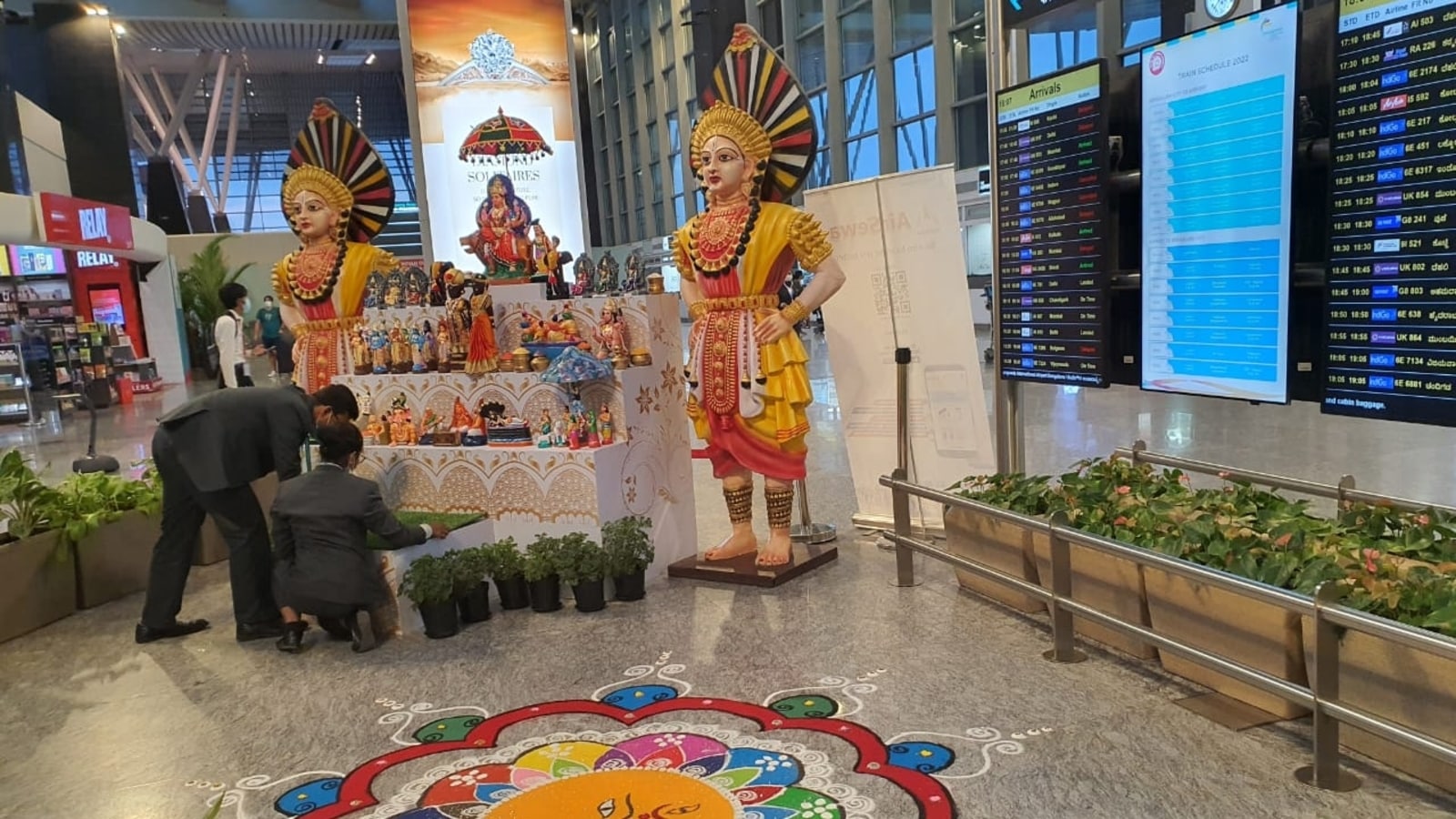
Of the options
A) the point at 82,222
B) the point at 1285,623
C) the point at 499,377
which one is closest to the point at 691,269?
the point at 499,377

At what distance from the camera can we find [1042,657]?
10.5ft

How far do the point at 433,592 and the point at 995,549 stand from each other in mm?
2129

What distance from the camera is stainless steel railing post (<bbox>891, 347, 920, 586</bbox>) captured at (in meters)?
3.98

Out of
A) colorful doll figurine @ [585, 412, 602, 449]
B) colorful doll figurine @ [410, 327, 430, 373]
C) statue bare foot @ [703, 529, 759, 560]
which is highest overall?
colorful doll figurine @ [410, 327, 430, 373]

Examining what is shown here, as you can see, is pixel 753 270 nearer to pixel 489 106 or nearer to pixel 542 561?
pixel 542 561

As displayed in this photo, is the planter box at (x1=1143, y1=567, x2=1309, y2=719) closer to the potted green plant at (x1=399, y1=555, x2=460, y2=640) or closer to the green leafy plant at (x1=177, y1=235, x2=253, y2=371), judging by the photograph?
the potted green plant at (x1=399, y1=555, x2=460, y2=640)

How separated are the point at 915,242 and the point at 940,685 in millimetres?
2324

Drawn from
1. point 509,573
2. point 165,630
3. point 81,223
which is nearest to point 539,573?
point 509,573

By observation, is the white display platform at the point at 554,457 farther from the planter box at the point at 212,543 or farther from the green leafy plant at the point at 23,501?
the green leafy plant at the point at 23,501

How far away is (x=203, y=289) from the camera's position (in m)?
18.8

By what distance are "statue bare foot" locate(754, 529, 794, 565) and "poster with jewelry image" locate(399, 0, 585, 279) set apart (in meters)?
4.63

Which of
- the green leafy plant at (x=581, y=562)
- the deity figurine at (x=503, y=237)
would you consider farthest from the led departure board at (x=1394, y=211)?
the deity figurine at (x=503, y=237)

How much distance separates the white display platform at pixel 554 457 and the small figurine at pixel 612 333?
0.04m

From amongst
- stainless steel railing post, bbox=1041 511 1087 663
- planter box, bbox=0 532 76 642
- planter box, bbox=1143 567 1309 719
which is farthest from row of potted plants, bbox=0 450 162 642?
planter box, bbox=1143 567 1309 719
